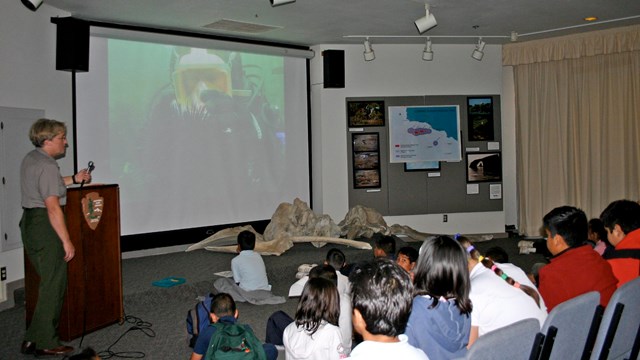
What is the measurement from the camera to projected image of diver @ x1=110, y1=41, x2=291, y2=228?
7699 mm

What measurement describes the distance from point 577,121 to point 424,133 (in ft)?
7.26

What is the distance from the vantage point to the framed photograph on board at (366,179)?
924 centimetres

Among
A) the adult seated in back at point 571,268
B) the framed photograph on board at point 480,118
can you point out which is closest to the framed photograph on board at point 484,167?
the framed photograph on board at point 480,118

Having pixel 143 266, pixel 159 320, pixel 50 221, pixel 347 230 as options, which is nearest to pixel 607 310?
pixel 50 221

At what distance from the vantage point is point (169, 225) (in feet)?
25.8

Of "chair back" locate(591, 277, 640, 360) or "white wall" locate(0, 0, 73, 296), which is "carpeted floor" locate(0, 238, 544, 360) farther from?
"chair back" locate(591, 277, 640, 360)

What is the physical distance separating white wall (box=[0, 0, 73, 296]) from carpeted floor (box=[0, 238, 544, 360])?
1.13m

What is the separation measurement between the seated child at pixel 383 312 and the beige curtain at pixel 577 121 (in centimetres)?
766

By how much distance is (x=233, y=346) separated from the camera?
2.98m

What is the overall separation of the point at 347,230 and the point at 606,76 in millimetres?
4244

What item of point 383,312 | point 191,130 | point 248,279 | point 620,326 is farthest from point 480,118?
point 383,312

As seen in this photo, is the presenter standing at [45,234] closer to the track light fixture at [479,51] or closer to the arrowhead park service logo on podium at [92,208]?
the arrowhead park service logo on podium at [92,208]

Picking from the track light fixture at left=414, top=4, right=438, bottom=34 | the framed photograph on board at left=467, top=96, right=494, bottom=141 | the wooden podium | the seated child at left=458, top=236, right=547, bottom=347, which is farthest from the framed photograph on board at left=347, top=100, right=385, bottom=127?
the seated child at left=458, top=236, right=547, bottom=347

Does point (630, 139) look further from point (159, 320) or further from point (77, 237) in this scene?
point (77, 237)
